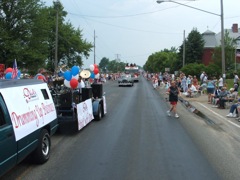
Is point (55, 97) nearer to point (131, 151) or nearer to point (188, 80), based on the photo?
point (131, 151)

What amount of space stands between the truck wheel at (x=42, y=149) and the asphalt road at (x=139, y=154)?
156 mm

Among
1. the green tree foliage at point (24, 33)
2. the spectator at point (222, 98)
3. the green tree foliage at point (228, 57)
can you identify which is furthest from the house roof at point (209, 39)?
the spectator at point (222, 98)

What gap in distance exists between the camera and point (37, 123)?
754 cm

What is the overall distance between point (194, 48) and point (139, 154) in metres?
68.2

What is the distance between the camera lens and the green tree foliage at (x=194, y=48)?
74188mm

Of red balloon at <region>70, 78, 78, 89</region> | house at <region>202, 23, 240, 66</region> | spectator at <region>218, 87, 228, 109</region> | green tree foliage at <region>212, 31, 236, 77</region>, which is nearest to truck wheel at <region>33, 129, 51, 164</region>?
red balloon at <region>70, 78, 78, 89</region>

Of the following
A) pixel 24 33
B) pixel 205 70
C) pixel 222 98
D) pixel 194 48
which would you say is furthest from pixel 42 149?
Answer: pixel 194 48

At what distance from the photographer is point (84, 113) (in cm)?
1254

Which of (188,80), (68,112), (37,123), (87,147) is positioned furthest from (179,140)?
(188,80)

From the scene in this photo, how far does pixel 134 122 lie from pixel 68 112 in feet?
10.9

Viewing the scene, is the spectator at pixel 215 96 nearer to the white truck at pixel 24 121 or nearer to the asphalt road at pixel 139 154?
the asphalt road at pixel 139 154

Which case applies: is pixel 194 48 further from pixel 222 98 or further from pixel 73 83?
pixel 73 83

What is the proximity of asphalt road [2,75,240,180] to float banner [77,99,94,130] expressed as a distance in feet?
0.95

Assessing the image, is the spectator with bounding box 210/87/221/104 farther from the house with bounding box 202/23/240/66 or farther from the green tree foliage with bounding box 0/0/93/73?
the house with bounding box 202/23/240/66
